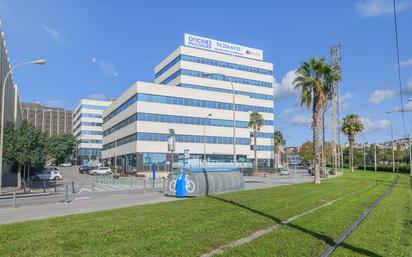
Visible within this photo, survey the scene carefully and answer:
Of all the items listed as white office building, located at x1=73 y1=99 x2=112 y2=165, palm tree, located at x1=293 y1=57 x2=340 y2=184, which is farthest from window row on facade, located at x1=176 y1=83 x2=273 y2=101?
white office building, located at x1=73 y1=99 x2=112 y2=165

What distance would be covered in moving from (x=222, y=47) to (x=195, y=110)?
24645 mm

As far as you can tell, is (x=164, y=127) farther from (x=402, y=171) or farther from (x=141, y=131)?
(x=402, y=171)

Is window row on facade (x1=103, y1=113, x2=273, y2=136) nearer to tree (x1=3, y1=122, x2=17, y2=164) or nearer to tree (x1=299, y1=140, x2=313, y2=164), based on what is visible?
tree (x1=3, y1=122, x2=17, y2=164)

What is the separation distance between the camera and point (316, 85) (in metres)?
38.4

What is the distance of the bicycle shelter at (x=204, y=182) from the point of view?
23.5 meters

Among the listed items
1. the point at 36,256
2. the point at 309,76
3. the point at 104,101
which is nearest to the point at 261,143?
the point at 309,76

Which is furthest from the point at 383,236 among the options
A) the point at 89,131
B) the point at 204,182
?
the point at 89,131

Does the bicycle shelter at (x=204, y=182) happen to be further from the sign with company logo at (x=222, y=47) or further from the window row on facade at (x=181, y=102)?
the sign with company logo at (x=222, y=47)

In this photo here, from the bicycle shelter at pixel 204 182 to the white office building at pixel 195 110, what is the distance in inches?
1568

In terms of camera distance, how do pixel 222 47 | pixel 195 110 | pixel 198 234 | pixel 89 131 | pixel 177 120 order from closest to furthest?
pixel 198 234 < pixel 177 120 < pixel 195 110 < pixel 222 47 < pixel 89 131

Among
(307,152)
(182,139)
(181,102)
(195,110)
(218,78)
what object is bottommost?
(307,152)

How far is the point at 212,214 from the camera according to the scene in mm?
14000

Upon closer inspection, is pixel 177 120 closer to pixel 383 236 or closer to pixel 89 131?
pixel 383 236

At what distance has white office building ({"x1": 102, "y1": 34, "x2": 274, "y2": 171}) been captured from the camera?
7456cm
